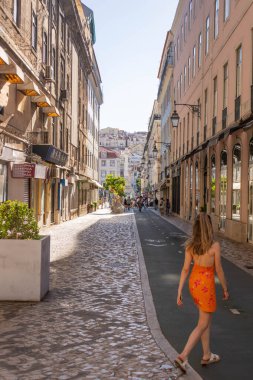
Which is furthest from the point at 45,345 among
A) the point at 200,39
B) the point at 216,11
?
the point at 200,39

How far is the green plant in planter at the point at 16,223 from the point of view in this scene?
859 centimetres

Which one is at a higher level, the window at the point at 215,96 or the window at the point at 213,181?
the window at the point at 215,96

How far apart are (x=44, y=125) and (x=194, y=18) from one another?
15715 millimetres

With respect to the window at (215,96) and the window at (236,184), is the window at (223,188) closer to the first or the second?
the window at (236,184)

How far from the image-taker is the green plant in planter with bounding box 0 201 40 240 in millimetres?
8594

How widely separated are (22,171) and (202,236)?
50.2 feet

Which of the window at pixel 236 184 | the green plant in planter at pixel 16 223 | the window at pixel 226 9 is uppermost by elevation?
the window at pixel 226 9

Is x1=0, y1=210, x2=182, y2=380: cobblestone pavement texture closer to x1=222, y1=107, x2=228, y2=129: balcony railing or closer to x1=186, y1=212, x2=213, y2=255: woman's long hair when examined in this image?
x1=186, y1=212, x2=213, y2=255: woman's long hair

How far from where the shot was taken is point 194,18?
3591 cm

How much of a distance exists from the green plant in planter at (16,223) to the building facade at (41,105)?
21.8 ft

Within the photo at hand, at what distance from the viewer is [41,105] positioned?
24.1 meters

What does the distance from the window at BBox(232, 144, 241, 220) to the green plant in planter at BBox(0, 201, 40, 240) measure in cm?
1358

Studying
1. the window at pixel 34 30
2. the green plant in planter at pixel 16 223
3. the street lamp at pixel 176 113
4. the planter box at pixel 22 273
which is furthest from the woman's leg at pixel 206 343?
the street lamp at pixel 176 113

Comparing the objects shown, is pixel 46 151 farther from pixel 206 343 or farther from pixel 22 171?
pixel 206 343
